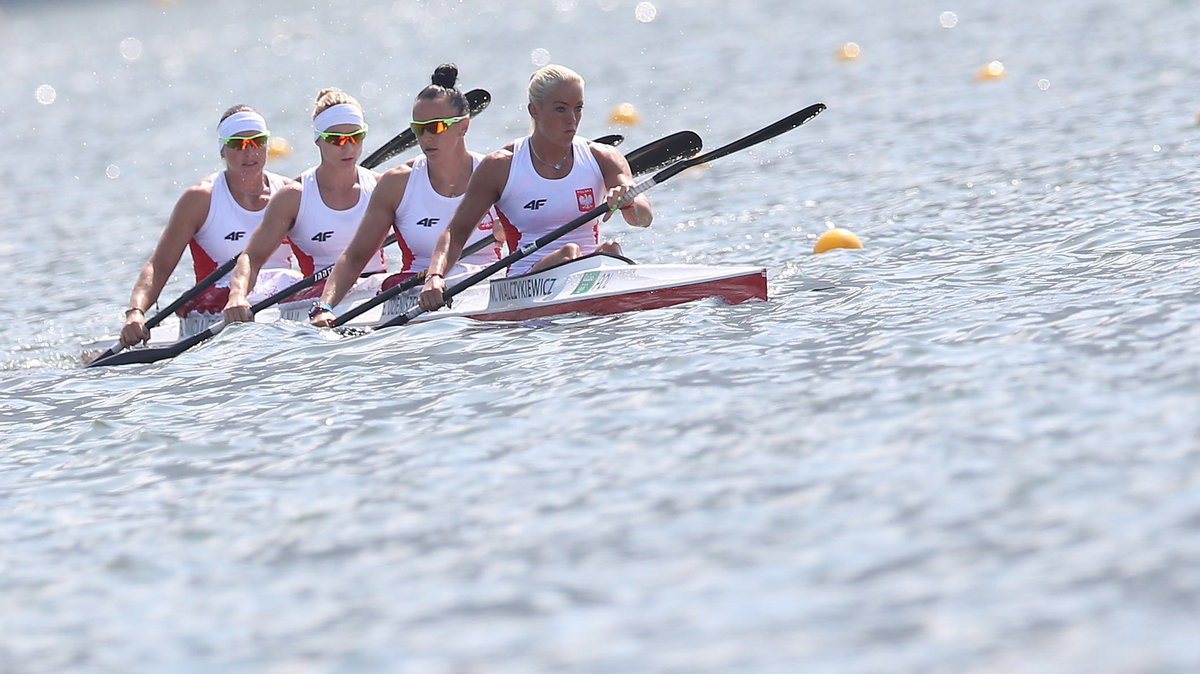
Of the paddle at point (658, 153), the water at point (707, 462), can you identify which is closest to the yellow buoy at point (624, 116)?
the water at point (707, 462)

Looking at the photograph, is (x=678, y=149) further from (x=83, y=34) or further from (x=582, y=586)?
(x=83, y=34)

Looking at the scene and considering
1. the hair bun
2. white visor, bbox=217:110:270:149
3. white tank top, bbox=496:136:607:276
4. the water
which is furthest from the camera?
white visor, bbox=217:110:270:149

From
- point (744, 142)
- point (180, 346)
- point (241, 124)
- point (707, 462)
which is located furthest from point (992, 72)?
point (707, 462)

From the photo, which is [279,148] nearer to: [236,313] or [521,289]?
[236,313]

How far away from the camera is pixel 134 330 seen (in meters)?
9.71

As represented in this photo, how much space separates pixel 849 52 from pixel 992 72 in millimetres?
4847

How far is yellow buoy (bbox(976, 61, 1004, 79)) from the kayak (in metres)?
10.5

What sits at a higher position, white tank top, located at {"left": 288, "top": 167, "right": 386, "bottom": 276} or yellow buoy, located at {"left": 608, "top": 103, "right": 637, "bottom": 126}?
yellow buoy, located at {"left": 608, "top": 103, "right": 637, "bottom": 126}

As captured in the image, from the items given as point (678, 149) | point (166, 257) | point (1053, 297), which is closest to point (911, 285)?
point (1053, 297)

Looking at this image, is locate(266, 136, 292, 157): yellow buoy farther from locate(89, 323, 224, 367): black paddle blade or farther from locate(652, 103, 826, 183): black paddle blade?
locate(652, 103, 826, 183): black paddle blade

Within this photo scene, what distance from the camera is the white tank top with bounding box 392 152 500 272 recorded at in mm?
9500

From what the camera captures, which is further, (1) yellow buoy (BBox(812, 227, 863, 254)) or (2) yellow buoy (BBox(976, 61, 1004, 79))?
(2) yellow buoy (BBox(976, 61, 1004, 79))

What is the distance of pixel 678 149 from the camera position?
9.87 meters

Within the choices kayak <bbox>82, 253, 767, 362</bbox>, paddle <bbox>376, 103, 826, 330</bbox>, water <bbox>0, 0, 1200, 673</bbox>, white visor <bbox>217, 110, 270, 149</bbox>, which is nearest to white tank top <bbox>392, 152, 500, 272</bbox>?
kayak <bbox>82, 253, 767, 362</bbox>
